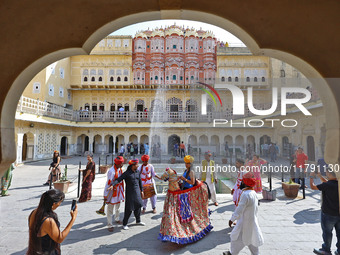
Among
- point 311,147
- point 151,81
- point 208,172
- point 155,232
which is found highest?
point 151,81

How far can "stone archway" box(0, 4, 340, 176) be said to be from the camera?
180 centimetres

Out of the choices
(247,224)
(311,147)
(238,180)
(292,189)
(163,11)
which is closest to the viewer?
(163,11)

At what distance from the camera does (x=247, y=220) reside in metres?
2.96

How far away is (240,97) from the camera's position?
477 centimetres

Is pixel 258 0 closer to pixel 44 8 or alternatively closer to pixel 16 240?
pixel 44 8

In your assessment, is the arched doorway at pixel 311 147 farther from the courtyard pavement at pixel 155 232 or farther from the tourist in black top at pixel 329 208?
the tourist in black top at pixel 329 208

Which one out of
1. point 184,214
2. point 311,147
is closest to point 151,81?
point 311,147

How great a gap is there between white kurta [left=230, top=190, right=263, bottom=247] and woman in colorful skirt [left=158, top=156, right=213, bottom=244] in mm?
989

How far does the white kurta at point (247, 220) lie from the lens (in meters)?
2.93

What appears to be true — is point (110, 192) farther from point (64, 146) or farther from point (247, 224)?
point (64, 146)

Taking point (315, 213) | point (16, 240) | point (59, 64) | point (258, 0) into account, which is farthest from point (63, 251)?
point (59, 64)

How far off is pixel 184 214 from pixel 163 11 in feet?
10.8

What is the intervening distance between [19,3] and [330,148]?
3056 mm

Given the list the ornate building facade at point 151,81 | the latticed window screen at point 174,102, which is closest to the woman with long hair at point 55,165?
the ornate building facade at point 151,81
